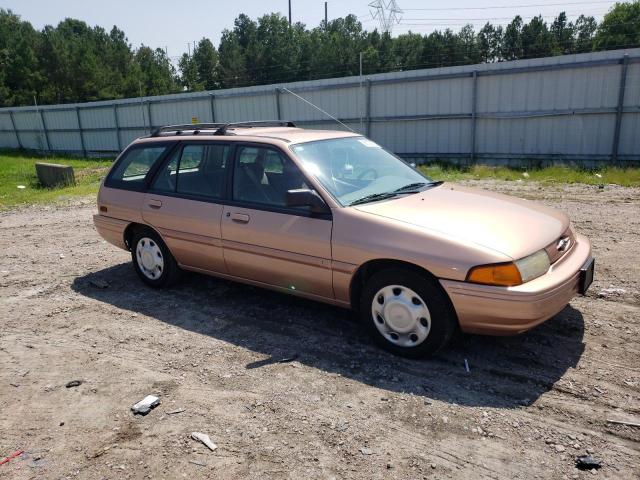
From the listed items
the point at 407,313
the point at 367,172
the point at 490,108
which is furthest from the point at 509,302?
the point at 490,108

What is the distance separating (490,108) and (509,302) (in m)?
→ 12.5

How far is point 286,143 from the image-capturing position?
14.8ft

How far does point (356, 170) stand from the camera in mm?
4562

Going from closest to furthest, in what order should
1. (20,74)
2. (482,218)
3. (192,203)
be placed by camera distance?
(482,218) → (192,203) → (20,74)

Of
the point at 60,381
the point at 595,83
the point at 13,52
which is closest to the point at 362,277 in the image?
the point at 60,381

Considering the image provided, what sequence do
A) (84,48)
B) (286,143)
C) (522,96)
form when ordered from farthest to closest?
1. (84,48)
2. (522,96)
3. (286,143)

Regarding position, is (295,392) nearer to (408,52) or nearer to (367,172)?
(367,172)

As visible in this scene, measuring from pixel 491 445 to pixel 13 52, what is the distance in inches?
2292

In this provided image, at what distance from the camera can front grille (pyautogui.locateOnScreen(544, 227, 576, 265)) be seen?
12.1ft

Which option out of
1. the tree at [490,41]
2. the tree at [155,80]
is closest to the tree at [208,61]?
the tree at [155,80]

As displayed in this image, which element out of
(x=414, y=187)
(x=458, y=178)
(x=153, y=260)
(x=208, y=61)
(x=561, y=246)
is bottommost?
(x=458, y=178)

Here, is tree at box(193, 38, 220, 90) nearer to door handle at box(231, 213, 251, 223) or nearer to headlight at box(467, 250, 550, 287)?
door handle at box(231, 213, 251, 223)

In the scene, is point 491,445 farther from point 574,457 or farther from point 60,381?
point 60,381

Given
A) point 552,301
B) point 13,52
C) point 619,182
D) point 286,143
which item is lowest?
point 619,182
